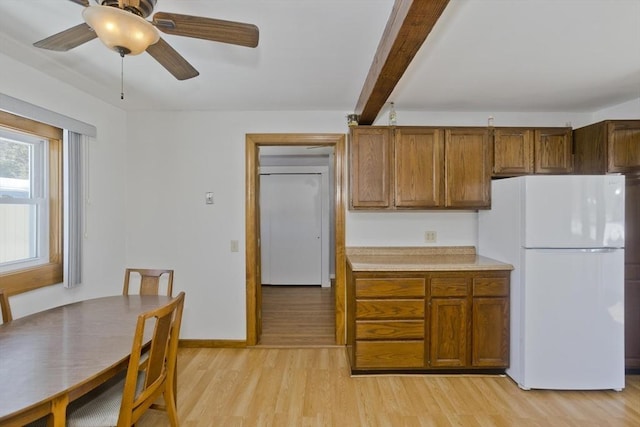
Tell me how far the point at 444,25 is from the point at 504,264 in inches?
73.1

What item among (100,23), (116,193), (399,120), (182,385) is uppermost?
(399,120)

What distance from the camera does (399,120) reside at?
3.13 m

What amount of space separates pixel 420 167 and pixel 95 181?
289cm

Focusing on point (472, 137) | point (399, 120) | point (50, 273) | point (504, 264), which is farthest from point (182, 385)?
point (472, 137)

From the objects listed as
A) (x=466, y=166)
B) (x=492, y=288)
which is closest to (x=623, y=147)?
(x=466, y=166)

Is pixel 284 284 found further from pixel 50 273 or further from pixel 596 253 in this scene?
pixel 596 253

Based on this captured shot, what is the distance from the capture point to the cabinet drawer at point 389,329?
8.29 feet

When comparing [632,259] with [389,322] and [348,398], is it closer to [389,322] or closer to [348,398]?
[389,322]

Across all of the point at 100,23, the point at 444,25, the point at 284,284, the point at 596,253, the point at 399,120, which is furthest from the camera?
the point at 284,284

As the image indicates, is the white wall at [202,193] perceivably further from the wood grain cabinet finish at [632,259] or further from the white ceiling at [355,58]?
the wood grain cabinet finish at [632,259]

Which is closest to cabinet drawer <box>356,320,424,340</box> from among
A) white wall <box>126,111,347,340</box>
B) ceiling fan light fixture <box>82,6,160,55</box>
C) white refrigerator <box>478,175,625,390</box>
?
white refrigerator <box>478,175,625,390</box>

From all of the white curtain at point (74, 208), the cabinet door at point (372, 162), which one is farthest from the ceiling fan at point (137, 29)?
the cabinet door at point (372, 162)

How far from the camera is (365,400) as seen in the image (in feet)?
7.46

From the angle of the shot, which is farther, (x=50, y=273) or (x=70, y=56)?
(x=50, y=273)
